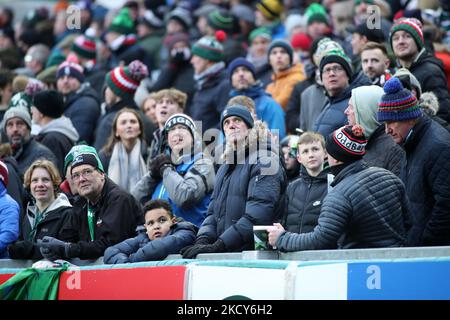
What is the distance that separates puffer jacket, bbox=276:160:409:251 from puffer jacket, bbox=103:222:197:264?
1.46 metres

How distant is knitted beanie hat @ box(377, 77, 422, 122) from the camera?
8.48 metres

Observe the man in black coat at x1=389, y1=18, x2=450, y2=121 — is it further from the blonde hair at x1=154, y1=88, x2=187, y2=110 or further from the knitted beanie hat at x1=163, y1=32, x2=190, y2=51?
the knitted beanie hat at x1=163, y1=32, x2=190, y2=51

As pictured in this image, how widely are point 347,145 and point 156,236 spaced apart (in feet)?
6.76

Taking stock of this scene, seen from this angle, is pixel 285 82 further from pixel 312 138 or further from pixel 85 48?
pixel 85 48

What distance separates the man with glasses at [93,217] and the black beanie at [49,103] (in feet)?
8.68

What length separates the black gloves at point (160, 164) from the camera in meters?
10.4

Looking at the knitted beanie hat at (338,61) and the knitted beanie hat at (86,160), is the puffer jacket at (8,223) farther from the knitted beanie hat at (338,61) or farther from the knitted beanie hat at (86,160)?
the knitted beanie hat at (338,61)

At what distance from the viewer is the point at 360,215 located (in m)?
7.82

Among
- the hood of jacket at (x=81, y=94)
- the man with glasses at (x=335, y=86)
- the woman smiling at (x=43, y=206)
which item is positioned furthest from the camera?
the hood of jacket at (x=81, y=94)

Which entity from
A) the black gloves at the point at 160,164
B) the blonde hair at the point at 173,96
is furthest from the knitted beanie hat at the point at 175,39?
the black gloves at the point at 160,164

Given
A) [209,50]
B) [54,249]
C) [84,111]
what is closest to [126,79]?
[84,111]

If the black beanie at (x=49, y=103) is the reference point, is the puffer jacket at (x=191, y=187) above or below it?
below

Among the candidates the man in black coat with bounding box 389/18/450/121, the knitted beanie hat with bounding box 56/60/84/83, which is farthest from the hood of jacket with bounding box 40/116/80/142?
the man in black coat with bounding box 389/18/450/121
